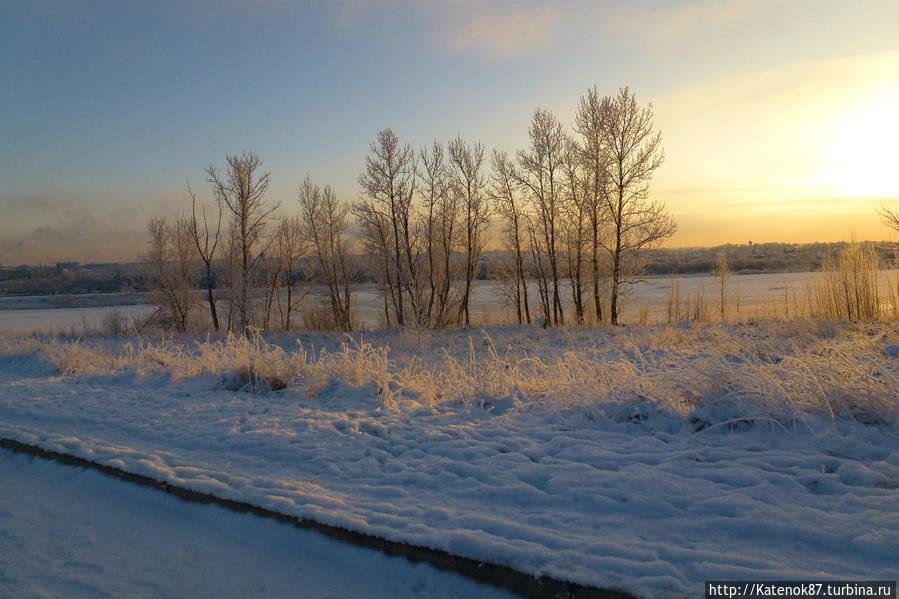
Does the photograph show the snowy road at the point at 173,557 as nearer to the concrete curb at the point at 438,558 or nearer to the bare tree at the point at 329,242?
the concrete curb at the point at 438,558

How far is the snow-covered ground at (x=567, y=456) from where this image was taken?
10.4 ft

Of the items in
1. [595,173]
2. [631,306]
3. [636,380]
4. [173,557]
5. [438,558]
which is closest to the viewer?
[438,558]

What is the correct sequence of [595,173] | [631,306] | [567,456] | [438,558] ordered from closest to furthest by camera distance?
[438,558] < [567,456] < [595,173] < [631,306]

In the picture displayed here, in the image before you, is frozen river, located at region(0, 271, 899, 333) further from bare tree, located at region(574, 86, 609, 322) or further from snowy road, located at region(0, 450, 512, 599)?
snowy road, located at region(0, 450, 512, 599)

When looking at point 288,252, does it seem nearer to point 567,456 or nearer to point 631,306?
point 631,306

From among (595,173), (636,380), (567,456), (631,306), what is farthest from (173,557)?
(631,306)

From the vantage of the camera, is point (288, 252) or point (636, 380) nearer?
point (636, 380)

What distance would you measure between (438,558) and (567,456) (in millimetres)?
1983

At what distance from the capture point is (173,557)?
361 cm

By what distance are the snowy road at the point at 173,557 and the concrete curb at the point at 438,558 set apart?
5 cm

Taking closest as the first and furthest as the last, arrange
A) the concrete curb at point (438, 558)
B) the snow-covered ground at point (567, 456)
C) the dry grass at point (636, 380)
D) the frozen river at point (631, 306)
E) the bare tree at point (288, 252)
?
the concrete curb at point (438, 558) < the snow-covered ground at point (567, 456) < the dry grass at point (636, 380) < the frozen river at point (631, 306) < the bare tree at point (288, 252)

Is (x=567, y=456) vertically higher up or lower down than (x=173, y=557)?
higher up

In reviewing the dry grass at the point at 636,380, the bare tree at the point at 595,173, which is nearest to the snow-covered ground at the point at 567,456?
the dry grass at the point at 636,380

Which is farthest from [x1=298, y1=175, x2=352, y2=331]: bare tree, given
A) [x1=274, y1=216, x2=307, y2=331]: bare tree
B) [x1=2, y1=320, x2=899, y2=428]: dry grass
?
[x1=2, y1=320, x2=899, y2=428]: dry grass
